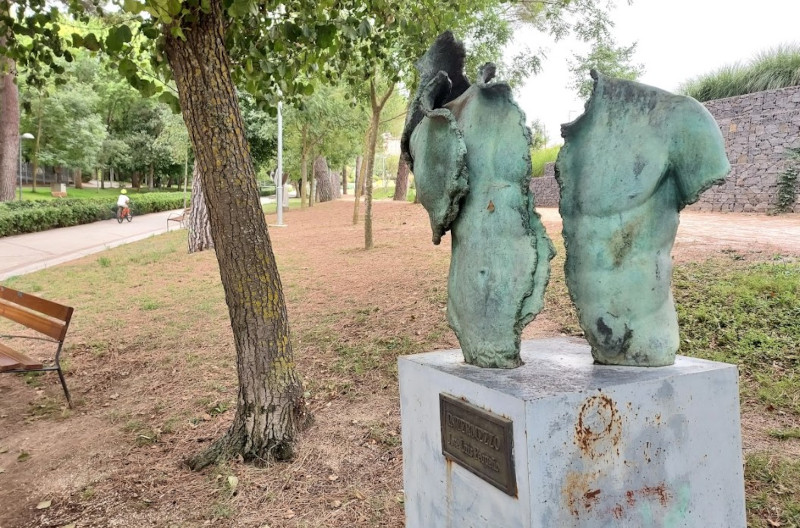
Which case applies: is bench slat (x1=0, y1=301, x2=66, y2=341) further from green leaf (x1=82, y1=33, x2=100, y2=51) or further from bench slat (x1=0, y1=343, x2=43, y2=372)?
green leaf (x1=82, y1=33, x2=100, y2=51)

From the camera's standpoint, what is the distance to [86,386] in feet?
19.0

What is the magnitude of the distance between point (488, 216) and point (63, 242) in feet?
64.5

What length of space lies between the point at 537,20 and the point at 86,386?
34.9 ft

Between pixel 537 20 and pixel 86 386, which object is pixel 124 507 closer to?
pixel 86 386

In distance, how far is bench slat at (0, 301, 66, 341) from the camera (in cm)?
514

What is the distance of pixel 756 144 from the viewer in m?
13.9

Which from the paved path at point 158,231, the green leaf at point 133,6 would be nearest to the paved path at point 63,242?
the paved path at point 158,231

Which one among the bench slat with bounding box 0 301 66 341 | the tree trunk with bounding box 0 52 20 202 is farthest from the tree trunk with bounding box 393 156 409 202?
the bench slat with bounding box 0 301 66 341

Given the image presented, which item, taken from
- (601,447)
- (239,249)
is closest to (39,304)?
(239,249)

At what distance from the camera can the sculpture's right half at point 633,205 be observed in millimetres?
2154

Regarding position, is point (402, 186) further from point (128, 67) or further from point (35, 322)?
point (128, 67)

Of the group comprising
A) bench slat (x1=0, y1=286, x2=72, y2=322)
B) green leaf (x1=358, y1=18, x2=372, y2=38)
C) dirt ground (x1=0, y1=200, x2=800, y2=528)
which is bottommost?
dirt ground (x1=0, y1=200, x2=800, y2=528)

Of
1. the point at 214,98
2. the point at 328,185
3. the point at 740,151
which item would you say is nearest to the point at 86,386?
the point at 214,98

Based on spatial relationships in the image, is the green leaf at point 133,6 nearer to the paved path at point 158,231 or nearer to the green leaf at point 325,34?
the green leaf at point 325,34
